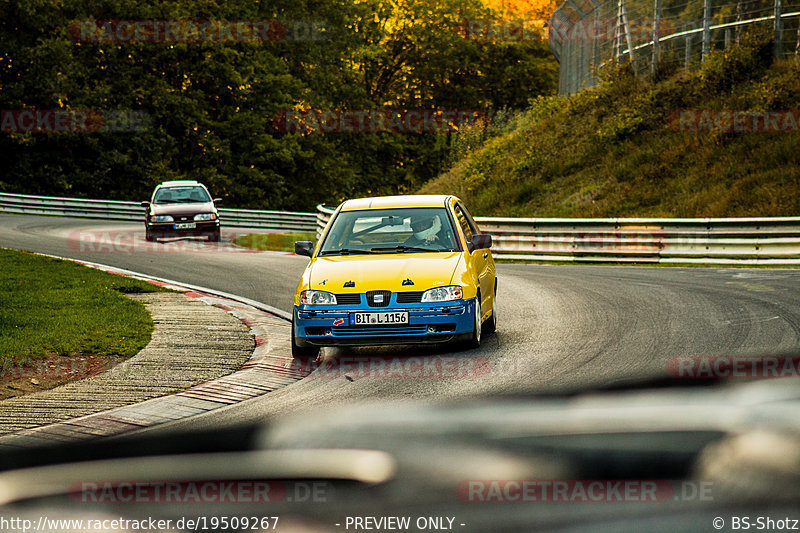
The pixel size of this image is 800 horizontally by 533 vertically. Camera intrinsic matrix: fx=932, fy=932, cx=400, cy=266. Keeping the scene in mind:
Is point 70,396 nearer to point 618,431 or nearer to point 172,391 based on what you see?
point 172,391

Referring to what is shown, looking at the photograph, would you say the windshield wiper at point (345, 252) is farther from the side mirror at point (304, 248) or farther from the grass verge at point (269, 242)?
the grass verge at point (269, 242)

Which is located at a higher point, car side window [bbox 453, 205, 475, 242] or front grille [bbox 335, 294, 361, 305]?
car side window [bbox 453, 205, 475, 242]

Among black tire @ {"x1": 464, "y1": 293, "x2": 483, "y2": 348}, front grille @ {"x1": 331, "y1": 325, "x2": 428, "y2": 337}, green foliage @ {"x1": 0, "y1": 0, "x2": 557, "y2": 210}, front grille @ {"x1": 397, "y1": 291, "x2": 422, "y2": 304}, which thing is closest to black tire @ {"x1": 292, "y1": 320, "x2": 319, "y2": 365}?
front grille @ {"x1": 331, "y1": 325, "x2": 428, "y2": 337}

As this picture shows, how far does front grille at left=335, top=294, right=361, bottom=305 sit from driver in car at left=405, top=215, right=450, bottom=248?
1363 millimetres

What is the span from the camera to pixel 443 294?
31.0 ft

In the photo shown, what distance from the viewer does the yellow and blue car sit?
30.7 feet

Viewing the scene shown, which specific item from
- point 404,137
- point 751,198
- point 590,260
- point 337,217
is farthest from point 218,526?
point 404,137

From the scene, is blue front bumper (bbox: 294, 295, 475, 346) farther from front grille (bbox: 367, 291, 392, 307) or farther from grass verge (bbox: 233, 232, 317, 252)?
grass verge (bbox: 233, 232, 317, 252)

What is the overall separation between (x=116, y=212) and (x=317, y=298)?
1269 inches

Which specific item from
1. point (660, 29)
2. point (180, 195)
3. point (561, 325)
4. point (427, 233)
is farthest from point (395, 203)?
point (660, 29)

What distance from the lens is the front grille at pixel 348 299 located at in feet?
30.8

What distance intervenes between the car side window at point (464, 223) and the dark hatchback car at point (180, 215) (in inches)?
651

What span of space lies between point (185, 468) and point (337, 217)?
9.26m

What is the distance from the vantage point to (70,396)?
7.80m
